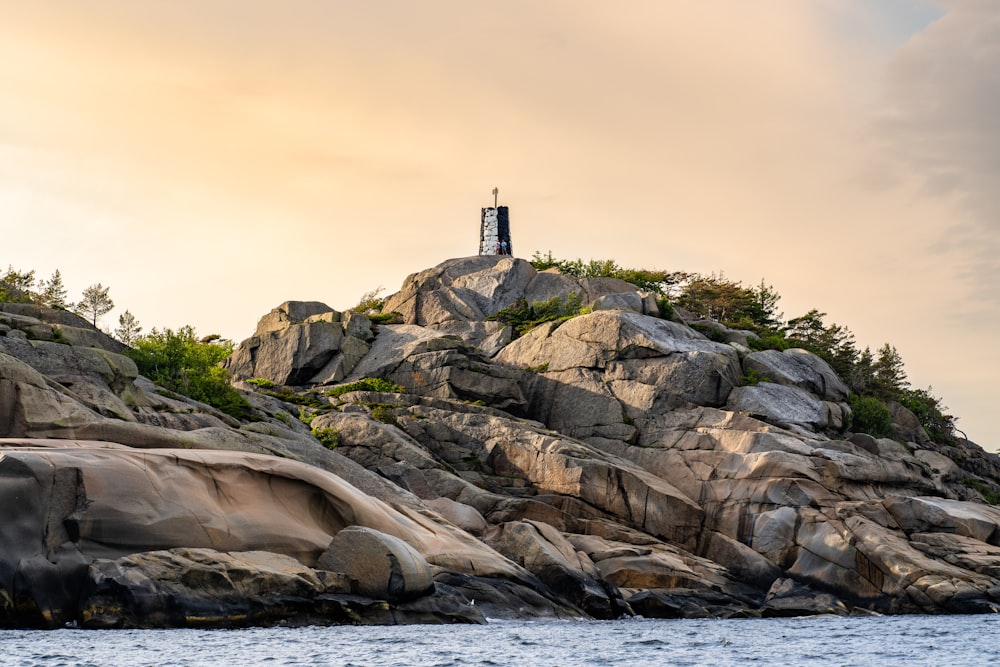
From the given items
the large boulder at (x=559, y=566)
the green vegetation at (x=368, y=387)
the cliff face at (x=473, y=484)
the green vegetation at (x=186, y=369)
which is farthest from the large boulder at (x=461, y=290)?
the large boulder at (x=559, y=566)

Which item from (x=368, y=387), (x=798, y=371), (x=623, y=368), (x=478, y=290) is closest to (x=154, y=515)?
(x=368, y=387)

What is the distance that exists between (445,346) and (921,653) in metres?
34.5

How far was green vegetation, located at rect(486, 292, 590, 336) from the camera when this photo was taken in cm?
6381

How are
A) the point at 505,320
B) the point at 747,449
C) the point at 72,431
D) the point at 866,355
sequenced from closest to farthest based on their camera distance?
the point at 72,431 < the point at 747,449 < the point at 505,320 < the point at 866,355

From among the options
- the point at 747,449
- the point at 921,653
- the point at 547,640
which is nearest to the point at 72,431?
the point at 547,640

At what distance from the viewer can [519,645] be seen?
25312 millimetres

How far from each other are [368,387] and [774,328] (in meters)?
36.5

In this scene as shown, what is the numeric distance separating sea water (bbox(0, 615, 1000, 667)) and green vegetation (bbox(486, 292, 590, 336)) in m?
32.7

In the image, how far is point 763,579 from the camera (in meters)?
40.2

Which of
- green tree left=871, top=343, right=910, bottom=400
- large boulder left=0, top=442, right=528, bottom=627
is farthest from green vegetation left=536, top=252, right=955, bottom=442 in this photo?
large boulder left=0, top=442, right=528, bottom=627

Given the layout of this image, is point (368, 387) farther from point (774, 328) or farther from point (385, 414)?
point (774, 328)

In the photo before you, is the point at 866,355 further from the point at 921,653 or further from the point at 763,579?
the point at 921,653

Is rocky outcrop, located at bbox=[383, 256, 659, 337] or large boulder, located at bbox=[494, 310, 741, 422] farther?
rocky outcrop, located at bbox=[383, 256, 659, 337]

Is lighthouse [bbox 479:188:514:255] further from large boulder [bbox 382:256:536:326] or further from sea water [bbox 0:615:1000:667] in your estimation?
sea water [bbox 0:615:1000:667]
